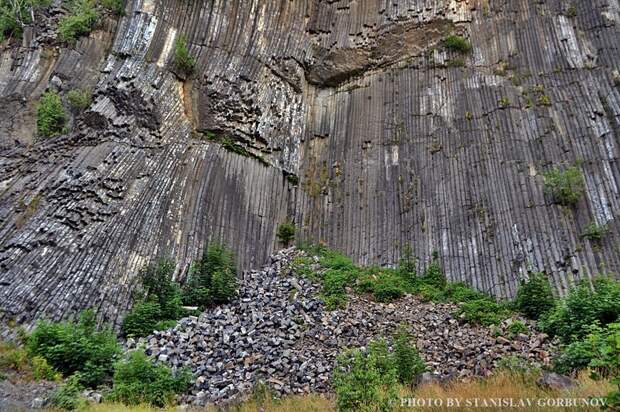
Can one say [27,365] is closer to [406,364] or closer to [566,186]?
[406,364]

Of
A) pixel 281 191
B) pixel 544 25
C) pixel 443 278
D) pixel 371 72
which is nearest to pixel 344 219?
pixel 281 191

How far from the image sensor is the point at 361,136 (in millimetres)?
19125

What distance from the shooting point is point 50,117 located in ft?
57.1

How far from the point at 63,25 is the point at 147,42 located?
10.7ft

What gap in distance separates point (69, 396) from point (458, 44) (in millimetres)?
16608

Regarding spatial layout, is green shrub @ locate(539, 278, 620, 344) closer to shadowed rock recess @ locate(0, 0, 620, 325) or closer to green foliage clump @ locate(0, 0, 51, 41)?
shadowed rock recess @ locate(0, 0, 620, 325)

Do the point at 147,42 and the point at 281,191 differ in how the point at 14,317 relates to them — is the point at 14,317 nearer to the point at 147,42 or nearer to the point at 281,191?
the point at 281,191

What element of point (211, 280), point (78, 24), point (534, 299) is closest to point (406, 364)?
point (534, 299)

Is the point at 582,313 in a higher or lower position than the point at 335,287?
lower

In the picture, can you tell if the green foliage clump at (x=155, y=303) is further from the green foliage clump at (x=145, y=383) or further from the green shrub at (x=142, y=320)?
the green foliage clump at (x=145, y=383)

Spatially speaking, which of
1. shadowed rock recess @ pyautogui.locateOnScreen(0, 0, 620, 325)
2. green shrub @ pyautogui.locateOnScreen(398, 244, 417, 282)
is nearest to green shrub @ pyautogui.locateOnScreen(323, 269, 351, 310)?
green shrub @ pyautogui.locateOnScreen(398, 244, 417, 282)

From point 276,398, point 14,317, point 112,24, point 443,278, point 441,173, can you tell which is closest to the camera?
point 276,398

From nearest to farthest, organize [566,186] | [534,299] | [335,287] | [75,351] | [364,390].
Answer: [364,390] → [75,351] → [534,299] → [335,287] → [566,186]

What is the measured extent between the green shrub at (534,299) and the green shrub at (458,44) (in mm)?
9892
